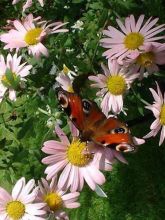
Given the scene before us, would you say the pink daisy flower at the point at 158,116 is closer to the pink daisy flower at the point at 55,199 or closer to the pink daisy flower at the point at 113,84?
the pink daisy flower at the point at 113,84

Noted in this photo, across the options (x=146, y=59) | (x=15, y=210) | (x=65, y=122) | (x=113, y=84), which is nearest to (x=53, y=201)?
(x=15, y=210)

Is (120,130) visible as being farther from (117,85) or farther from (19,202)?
(19,202)

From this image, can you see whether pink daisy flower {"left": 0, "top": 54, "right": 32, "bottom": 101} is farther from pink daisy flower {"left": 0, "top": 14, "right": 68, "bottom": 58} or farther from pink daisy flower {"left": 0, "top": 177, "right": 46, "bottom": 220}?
pink daisy flower {"left": 0, "top": 177, "right": 46, "bottom": 220}

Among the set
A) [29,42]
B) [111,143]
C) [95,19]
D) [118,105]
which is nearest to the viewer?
[111,143]

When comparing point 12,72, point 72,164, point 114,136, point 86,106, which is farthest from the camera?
point 12,72

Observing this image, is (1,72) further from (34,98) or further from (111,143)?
(111,143)

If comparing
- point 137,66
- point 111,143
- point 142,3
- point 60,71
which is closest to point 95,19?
point 142,3

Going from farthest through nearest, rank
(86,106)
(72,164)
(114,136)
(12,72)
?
1. (12,72)
2. (72,164)
3. (86,106)
4. (114,136)

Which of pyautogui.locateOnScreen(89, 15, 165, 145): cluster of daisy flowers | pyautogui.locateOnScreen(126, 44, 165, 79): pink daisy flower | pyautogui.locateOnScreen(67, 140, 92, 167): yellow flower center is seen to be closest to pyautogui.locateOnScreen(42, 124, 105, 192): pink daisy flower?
pyautogui.locateOnScreen(67, 140, 92, 167): yellow flower center
